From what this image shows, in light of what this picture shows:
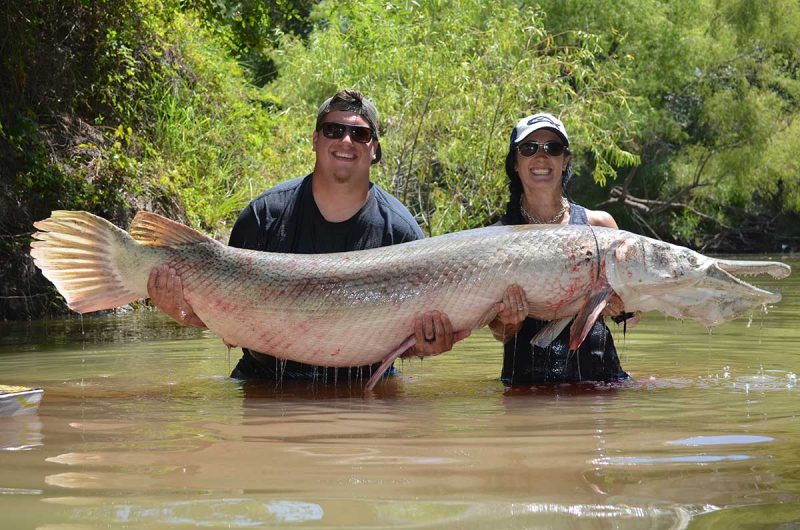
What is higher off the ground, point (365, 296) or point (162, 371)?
point (365, 296)

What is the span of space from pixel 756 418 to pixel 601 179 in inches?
521

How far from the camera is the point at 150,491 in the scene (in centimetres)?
297

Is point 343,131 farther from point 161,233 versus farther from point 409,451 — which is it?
point 409,451

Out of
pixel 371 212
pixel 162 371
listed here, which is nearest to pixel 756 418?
pixel 371 212

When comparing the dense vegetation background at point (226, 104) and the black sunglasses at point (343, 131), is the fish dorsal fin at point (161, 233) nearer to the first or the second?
the black sunglasses at point (343, 131)

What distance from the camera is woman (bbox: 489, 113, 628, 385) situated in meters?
5.33

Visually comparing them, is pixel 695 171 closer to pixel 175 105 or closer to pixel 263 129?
pixel 263 129

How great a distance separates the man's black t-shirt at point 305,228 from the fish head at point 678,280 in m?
1.20

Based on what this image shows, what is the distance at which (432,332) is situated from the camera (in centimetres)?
494

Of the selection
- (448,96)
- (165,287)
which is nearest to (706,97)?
(448,96)

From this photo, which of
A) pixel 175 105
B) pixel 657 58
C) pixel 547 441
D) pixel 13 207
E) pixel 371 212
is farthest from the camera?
pixel 657 58

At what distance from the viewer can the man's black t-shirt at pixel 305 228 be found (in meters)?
5.55

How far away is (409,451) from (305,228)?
223cm

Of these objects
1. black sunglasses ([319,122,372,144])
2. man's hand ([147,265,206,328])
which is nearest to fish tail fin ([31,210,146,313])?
man's hand ([147,265,206,328])
